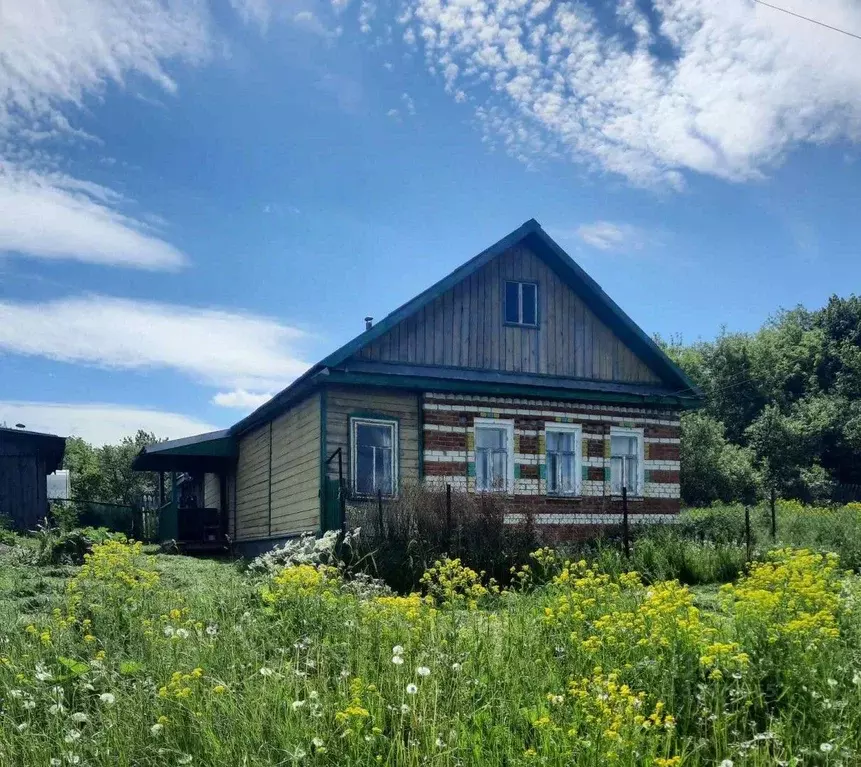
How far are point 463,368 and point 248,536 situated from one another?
27.3 feet

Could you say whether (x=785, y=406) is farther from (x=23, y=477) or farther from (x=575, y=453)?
(x=23, y=477)

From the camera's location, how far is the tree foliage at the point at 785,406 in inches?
1677

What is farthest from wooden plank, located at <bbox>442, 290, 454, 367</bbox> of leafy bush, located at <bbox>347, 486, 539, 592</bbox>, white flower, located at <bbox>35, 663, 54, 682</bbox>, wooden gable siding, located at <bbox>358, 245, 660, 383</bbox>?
white flower, located at <bbox>35, 663, 54, 682</bbox>

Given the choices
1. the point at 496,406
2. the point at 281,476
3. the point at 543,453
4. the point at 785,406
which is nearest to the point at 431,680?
the point at 496,406

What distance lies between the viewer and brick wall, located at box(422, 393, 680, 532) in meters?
18.0

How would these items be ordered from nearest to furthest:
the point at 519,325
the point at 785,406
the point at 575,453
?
the point at 519,325 < the point at 575,453 < the point at 785,406

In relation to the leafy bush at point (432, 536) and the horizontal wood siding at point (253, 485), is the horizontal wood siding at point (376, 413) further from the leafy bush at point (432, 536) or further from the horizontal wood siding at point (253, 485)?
the horizontal wood siding at point (253, 485)

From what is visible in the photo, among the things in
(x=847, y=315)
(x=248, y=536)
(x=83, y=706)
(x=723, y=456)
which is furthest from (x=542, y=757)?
(x=847, y=315)

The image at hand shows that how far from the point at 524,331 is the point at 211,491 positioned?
44.4ft

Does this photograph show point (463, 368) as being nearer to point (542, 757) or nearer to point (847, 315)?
point (542, 757)

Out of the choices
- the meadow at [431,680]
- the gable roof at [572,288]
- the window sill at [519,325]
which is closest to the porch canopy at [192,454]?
the gable roof at [572,288]

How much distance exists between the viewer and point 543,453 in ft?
62.5

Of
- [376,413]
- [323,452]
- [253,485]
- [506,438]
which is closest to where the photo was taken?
[323,452]

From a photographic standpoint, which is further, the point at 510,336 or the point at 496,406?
the point at 510,336
